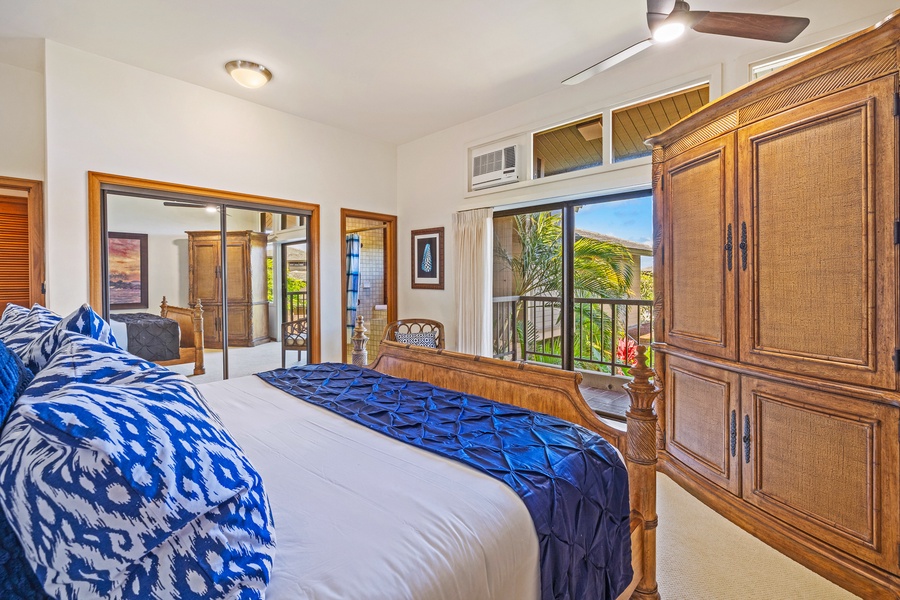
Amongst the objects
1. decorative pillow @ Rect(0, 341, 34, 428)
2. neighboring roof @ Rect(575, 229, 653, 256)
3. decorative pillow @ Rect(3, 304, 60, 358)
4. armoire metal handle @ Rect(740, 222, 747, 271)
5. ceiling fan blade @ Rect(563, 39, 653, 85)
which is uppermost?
ceiling fan blade @ Rect(563, 39, 653, 85)

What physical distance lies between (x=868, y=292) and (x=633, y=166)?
71.1 inches

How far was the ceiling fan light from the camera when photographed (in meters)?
1.93

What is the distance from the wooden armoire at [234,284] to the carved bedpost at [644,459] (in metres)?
3.54

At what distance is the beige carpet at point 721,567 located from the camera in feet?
5.70

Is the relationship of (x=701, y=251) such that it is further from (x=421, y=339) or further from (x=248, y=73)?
(x=248, y=73)

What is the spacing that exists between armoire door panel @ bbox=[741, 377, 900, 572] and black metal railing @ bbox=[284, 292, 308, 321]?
3753 millimetres

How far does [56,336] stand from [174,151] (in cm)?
282

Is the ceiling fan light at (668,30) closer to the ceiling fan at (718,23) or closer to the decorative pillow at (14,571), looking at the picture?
the ceiling fan at (718,23)

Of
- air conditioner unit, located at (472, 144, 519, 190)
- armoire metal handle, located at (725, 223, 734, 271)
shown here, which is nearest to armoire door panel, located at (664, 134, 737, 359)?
Result: armoire metal handle, located at (725, 223, 734, 271)

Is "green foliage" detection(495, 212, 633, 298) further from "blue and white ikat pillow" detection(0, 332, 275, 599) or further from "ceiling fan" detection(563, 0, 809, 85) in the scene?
"blue and white ikat pillow" detection(0, 332, 275, 599)

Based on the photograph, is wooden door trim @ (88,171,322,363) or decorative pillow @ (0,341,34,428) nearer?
decorative pillow @ (0,341,34,428)

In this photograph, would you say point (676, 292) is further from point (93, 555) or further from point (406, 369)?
point (93, 555)

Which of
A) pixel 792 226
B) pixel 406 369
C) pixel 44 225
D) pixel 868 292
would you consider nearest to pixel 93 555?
pixel 406 369

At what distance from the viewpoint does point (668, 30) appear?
1982mm
